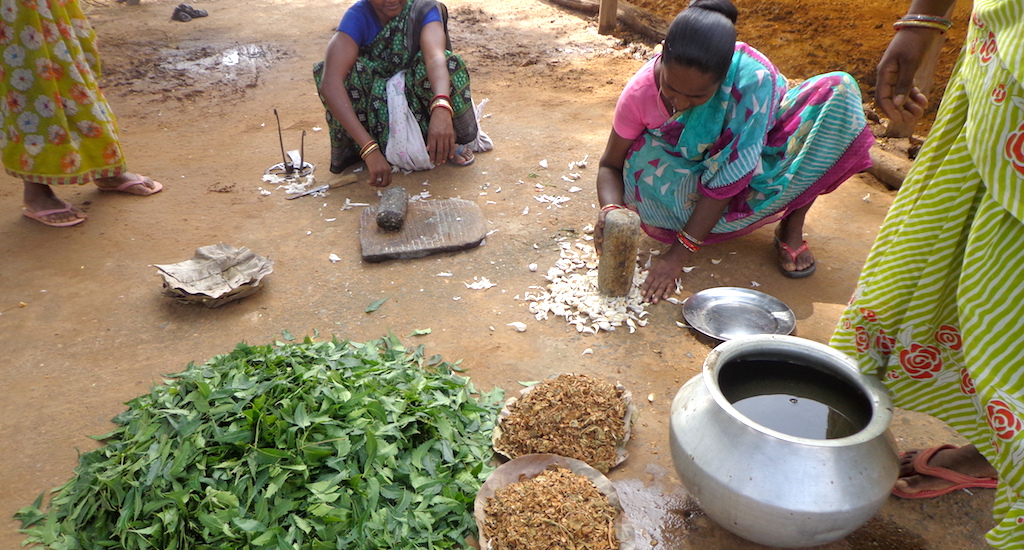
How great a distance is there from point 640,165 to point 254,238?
2277mm

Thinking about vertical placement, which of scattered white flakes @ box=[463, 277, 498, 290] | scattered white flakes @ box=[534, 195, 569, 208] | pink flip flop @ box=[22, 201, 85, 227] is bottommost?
pink flip flop @ box=[22, 201, 85, 227]

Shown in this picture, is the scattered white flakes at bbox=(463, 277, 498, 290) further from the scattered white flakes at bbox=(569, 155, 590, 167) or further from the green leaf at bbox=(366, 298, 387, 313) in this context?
the scattered white flakes at bbox=(569, 155, 590, 167)

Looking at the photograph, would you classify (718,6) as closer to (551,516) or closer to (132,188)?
(551,516)

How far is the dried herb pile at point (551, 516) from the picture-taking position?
1.84 meters

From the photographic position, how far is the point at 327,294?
10.6 ft

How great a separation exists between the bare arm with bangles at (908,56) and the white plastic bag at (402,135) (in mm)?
2995

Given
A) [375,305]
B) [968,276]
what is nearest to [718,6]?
[968,276]

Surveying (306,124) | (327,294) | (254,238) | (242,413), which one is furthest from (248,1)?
(242,413)

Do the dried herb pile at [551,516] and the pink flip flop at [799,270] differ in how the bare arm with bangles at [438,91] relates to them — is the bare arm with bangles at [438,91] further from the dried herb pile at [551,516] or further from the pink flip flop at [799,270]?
the dried herb pile at [551,516]

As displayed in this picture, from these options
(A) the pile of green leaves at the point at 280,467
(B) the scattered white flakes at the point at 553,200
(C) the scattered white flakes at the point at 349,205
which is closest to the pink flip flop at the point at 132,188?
(C) the scattered white flakes at the point at 349,205

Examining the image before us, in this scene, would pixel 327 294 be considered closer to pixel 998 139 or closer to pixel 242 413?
pixel 242 413

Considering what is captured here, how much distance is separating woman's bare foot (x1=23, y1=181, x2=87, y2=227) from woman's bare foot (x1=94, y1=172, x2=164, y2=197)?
31 cm

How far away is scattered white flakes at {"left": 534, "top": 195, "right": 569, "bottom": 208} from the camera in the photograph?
4.02 meters

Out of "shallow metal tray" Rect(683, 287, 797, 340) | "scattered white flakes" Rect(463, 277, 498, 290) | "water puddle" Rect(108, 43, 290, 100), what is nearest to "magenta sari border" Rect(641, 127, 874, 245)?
"shallow metal tray" Rect(683, 287, 797, 340)
